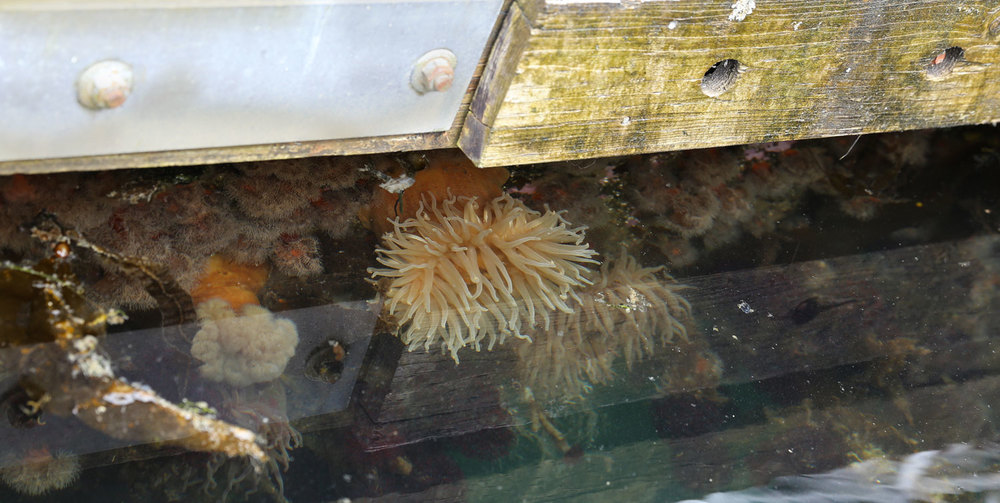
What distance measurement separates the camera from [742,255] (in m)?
2.72

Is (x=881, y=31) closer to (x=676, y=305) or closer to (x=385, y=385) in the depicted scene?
(x=676, y=305)

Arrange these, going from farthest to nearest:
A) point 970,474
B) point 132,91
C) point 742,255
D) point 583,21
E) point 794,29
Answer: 1. point 742,255
2. point 970,474
3. point 794,29
4. point 583,21
5. point 132,91

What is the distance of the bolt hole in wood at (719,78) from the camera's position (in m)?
1.98

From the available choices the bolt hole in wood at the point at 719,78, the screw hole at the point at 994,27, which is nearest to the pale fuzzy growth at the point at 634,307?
the bolt hole in wood at the point at 719,78

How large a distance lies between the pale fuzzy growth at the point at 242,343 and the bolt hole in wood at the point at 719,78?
1.29 m

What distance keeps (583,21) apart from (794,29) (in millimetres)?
609

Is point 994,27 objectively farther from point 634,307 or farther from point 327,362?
point 327,362

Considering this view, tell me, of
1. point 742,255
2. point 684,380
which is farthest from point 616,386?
point 742,255

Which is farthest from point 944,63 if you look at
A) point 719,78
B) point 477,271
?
point 477,271

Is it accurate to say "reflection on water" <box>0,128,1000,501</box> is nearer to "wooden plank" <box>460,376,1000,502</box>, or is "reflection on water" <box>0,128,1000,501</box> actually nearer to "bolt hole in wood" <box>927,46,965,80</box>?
"wooden plank" <box>460,376,1000,502</box>

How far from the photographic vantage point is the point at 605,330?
7.77 ft

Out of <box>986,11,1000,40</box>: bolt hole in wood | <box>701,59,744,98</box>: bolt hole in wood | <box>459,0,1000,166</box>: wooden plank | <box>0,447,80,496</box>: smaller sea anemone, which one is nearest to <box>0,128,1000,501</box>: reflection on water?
<box>0,447,80,496</box>: smaller sea anemone

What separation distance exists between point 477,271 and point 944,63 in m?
1.50

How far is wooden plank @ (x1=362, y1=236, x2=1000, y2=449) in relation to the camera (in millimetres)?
2061
